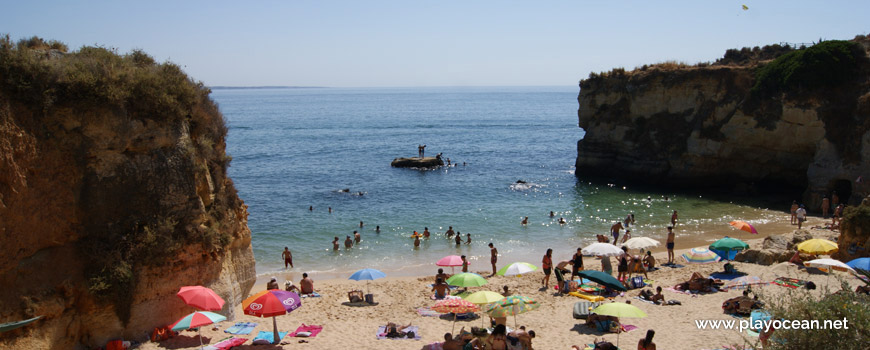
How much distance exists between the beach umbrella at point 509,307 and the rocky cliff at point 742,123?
2385cm

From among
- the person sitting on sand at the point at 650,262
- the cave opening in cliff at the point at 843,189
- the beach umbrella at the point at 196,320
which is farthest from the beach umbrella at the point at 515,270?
the cave opening in cliff at the point at 843,189

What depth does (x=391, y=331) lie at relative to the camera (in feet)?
46.8

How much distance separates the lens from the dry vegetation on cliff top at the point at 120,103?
41.5 feet

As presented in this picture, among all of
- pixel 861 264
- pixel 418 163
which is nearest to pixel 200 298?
pixel 861 264

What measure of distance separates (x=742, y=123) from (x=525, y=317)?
25206 millimetres

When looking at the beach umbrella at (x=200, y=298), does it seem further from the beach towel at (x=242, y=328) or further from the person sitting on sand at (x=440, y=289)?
the person sitting on sand at (x=440, y=289)

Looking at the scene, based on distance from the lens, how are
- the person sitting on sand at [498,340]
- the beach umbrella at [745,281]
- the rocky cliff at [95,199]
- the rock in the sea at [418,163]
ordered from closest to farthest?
1. the person sitting on sand at [498,340]
2. the rocky cliff at [95,199]
3. the beach umbrella at [745,281]
4. the rock in the sea at [418,163]

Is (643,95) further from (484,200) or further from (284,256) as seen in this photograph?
(284,256)

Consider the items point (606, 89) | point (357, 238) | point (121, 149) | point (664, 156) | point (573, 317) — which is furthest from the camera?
point (606, 89)

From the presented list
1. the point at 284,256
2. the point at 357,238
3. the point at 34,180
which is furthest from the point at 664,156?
the point at 34,180

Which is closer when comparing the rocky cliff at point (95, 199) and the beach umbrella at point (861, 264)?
the rocky cliff at point (95, 199)

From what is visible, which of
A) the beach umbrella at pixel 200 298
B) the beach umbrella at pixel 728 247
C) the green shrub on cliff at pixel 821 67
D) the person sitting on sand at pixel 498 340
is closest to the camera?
the person sitting on sand at pixel 498 340

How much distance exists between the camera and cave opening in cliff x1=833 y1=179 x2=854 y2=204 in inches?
1216

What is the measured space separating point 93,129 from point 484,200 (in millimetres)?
26480
